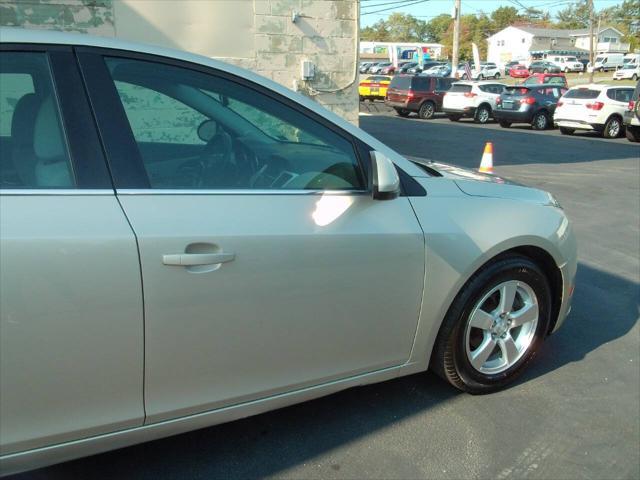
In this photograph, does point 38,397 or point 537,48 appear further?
point 537,48

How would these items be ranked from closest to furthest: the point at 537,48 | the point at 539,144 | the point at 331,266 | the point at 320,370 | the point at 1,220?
1. the point at 1,220
2. the point at 331,266
3. the point at 320,370
4. the point at 539,144
5. the point at 537,48

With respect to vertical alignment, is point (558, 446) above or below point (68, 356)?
below

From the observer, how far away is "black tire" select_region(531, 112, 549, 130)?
822 inches

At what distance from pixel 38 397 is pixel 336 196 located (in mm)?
1321

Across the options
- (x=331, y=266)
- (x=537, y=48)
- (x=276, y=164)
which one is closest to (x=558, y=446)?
(x=331, y=266)

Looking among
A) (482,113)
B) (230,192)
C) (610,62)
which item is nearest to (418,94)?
(482,113)

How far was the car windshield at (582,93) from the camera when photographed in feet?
59.0

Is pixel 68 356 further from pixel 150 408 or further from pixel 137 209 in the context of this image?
pixel 137 209

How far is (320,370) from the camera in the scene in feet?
8.21

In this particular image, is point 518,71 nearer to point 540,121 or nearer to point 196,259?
point 540,121

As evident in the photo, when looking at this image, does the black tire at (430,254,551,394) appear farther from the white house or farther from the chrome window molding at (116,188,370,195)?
the white house

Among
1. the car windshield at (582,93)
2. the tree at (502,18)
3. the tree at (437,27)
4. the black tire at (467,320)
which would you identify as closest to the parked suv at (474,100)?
the car windshield at (582,93)

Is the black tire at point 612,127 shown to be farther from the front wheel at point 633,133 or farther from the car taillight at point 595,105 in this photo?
the front wheel at point 633,133

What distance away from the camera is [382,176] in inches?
94.0
